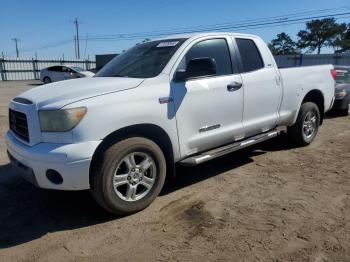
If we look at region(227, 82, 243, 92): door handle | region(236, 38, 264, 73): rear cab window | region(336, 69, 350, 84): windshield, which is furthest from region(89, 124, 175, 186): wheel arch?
region(336, 69, 350, 84): windshield

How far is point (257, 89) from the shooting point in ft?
17.1

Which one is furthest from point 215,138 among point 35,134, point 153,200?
point 35,134

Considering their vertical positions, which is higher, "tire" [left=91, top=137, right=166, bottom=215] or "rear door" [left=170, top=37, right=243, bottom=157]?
"rear door" [left=170, top=37, right=243, bottom=157]

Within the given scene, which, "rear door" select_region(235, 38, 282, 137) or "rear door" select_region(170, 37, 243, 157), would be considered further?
"rear door" select_region(235, 38, 282, 137)

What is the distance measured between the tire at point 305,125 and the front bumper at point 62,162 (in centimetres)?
391

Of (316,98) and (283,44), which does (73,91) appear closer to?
(316,98)

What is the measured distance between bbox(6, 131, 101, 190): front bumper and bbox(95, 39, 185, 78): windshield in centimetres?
126

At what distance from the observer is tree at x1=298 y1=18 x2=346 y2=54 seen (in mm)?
61188

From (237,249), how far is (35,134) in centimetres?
218

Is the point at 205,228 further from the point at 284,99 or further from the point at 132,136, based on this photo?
the point at 284,99

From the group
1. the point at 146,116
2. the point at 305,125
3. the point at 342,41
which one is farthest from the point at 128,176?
the point at 342,41

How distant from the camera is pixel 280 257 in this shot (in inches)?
122

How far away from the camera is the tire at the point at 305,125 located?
6277mm

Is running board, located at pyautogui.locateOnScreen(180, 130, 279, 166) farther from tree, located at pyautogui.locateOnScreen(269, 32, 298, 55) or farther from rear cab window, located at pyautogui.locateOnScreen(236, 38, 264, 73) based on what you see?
tree, located at pyautogui.locateOnScreen(269, 32, 298, 55)
